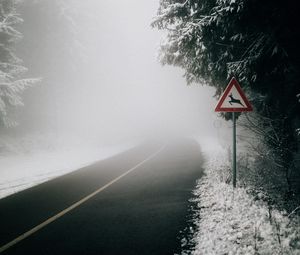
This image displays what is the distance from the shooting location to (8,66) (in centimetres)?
1961

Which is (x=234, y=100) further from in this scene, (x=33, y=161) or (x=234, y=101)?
(x=33, y=161)

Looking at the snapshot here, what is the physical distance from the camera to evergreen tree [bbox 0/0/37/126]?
17938 mm

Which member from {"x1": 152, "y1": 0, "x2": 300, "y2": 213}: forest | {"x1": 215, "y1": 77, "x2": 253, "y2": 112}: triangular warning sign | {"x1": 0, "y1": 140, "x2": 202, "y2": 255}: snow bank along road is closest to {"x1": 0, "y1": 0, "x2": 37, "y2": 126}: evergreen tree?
{"x1": 0, "y1": 140, "x2": 202, "y2": 255}: snow bank along road

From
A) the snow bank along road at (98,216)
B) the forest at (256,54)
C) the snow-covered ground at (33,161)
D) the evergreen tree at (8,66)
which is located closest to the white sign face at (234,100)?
the forest at (256,54)

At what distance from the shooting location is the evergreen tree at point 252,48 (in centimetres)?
616

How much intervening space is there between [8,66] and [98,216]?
16.4 meters

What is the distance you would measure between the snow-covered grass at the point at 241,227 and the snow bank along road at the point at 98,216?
1.59ft

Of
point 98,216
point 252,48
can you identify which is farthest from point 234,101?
point 98,216

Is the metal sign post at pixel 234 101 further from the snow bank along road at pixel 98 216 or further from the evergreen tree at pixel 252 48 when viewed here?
the snow bank along road at pixel 98 216

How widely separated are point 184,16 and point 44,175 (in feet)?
31.5

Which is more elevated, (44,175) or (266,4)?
(266,4)

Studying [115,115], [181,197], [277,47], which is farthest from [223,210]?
[115,115]

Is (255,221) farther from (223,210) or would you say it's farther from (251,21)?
(251,21)

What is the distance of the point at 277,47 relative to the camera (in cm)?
625
